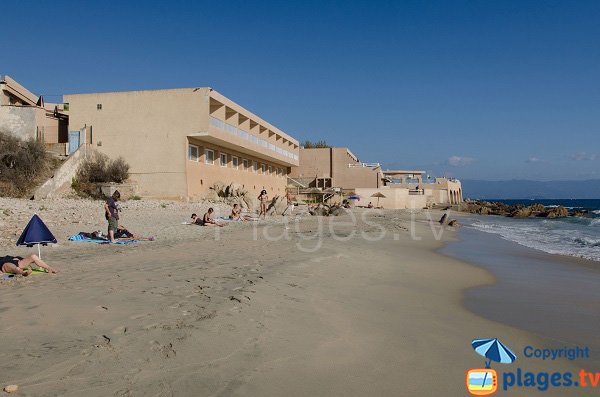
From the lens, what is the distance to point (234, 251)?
9992mm

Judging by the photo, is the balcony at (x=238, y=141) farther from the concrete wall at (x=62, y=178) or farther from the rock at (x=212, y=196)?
the concrete wall at (x=62, y=178)

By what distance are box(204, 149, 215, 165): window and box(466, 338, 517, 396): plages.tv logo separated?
83.1 ft

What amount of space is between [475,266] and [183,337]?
27.2ft

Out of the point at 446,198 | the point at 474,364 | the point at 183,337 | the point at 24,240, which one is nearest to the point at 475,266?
the point at 474,364

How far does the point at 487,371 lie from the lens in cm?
367

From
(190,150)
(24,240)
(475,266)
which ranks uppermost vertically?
(190,150)

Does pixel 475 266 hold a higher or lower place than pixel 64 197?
lower

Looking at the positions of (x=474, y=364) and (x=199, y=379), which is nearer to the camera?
(x=199, y=379)

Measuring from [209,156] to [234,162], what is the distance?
15.5 feet

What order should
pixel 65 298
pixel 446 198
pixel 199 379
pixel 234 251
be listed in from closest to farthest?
pixel 199 379, pixel 65 298, pixel 234 251, pixel 446 198

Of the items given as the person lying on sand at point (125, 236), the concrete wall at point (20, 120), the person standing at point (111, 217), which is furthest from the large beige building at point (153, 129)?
the person standing at point (111, 217)

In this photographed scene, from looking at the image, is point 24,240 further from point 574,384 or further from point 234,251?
point 574,384

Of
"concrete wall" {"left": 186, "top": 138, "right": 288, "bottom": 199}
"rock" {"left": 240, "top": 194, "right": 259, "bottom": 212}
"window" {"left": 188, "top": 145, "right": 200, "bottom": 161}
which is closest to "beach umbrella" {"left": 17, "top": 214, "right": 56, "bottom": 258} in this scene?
"concrete wall" {"left": 186, "top": 138, "right": 288, "bottom": 199}

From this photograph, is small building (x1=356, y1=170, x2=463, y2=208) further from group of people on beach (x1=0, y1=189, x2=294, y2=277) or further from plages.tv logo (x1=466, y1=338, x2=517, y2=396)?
plages.tv logo (x1=466, y1=338, x2=517, y2=396)
